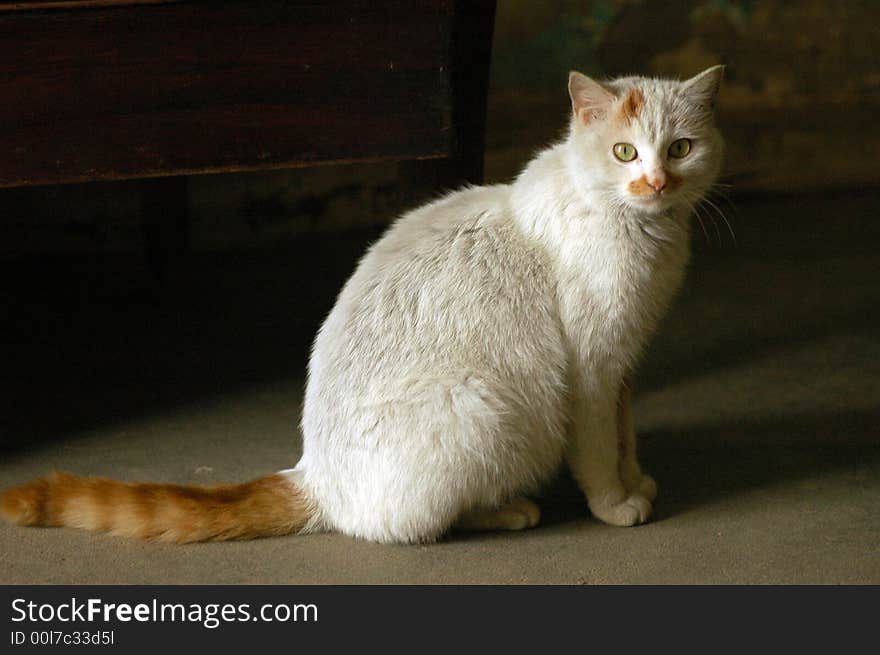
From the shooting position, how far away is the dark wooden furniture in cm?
215

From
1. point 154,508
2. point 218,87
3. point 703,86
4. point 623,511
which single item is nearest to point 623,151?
point 703,86

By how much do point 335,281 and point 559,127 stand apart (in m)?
1.30

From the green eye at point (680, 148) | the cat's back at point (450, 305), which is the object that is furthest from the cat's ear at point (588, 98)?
the cat's back at point (450, 305)

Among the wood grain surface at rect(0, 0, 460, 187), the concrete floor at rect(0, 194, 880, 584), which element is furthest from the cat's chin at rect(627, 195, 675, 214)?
the concrete floor at rect(0, 194, 880, 584)

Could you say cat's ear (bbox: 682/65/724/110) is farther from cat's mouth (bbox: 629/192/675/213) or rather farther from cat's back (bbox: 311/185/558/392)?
cat's back (bbox: 311/185/558/392)

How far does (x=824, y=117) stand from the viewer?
4.91m

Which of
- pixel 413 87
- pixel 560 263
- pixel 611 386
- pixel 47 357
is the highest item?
pixel 413 87

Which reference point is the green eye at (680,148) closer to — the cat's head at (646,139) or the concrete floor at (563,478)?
the cat's head at (646,139)

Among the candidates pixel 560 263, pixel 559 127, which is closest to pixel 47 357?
pixel 560 263

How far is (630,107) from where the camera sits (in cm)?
205

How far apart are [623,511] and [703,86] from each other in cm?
80

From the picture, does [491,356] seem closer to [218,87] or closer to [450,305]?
[450,305]

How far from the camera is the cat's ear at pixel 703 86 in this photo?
208 centimetres

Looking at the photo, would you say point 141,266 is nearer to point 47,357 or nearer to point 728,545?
point 47,357
